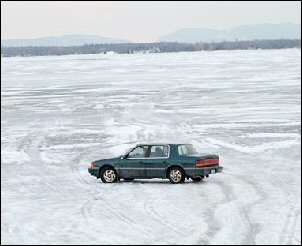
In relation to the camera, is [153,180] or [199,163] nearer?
→ [199,163]

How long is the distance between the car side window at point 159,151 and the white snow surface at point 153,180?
0.85 metres

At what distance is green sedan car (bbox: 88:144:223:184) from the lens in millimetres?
20281

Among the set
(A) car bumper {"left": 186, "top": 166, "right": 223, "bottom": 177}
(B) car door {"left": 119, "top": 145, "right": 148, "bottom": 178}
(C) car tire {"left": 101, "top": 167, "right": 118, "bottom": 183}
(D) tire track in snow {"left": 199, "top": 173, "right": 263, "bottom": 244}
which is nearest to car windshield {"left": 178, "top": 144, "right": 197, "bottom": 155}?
(A) car bumper {"left": 186, "top": 166, "right": 223, "bottom": 177}

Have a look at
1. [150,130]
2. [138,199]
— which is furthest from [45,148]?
[138,199]

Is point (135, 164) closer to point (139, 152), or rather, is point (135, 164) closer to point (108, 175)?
point (139, 152)

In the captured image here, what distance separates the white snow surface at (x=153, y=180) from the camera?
1405 cm

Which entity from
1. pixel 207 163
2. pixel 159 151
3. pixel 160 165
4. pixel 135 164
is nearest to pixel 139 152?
pixel 135 164

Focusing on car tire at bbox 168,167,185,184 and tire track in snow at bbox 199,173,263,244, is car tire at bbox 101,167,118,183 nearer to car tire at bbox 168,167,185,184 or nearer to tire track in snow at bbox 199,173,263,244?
car tire at bbox 168,167,185,184

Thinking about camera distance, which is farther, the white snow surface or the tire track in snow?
the white snow surface

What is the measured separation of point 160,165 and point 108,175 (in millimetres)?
1709

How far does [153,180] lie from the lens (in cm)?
2183

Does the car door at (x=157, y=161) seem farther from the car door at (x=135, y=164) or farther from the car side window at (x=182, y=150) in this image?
the car side window at (x=182, y=150)

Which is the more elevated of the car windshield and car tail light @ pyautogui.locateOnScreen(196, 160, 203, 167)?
the car windshield

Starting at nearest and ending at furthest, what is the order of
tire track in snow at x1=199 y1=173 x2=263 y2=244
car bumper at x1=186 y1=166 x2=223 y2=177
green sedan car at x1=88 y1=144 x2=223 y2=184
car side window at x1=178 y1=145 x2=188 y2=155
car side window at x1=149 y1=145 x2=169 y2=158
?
tire track in snow at x1=199 y1=173 x2=263 y2=244 < car bumper at x1=186 y1=166 x2=223 y2=177 < green sedan car at x1=88 y1=144 x2=223 y2=184 < car side window at x1=178 y1=145 x2=188 y2=155 < car side window at x1=149 y1=145 x2=169 y2=158
